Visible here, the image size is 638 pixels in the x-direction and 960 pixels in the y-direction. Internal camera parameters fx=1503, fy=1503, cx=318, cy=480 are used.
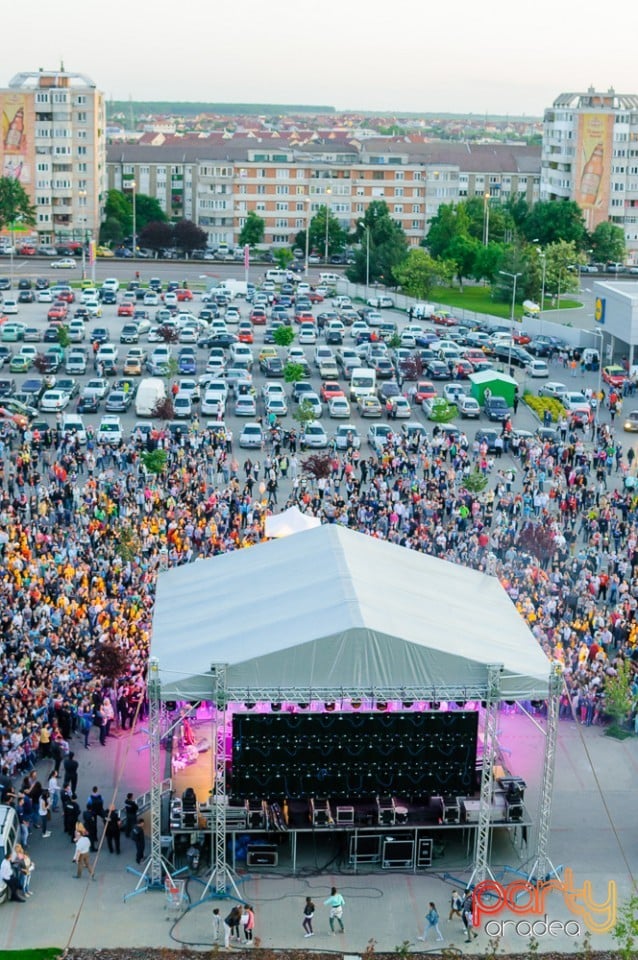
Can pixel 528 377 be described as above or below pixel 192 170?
below

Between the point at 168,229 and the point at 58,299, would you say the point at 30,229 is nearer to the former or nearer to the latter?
the point at 168,229

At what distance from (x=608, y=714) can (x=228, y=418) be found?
91.4 ft

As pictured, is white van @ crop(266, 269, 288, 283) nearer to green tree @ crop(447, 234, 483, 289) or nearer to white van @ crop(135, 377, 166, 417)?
green tree @ crop(447, 234, 483, 289)

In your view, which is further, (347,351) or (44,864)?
(347,351)

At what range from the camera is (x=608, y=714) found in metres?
28.0

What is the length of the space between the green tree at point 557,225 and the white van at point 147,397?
48856mm

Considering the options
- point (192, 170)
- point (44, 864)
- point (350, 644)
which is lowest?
point (44, 864)

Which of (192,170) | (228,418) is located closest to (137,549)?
(228,418)

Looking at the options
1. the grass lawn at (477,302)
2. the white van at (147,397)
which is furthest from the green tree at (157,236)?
the white van at (147,397)

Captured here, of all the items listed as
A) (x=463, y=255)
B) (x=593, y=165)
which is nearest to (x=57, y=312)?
(x=463, y=255)

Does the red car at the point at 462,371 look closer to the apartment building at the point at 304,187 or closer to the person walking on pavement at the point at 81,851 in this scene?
the person walking on pavement at the point at 81,851

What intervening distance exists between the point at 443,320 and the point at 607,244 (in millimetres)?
27810

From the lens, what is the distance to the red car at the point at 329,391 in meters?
57.0

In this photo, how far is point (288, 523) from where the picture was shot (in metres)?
35.2
